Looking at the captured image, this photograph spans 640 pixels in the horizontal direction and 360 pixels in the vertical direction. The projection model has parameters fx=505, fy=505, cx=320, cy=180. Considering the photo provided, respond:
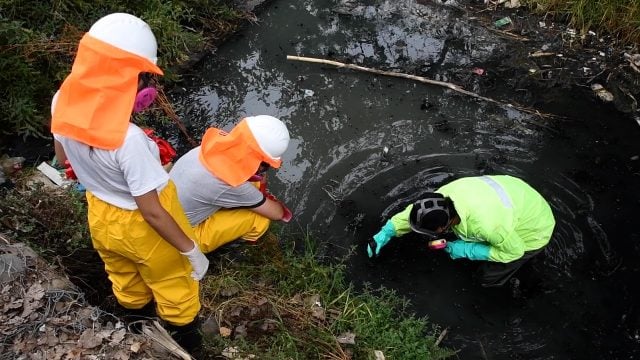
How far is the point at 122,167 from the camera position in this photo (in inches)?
80.6

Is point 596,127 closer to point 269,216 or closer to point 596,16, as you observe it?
point 596,16

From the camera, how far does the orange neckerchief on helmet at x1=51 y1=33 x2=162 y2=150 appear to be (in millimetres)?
1958

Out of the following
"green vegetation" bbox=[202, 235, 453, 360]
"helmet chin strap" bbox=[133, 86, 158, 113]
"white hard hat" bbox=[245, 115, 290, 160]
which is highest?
"helmet chin strap" bbox=[133, 86, 158, 113]

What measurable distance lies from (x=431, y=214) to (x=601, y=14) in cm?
389

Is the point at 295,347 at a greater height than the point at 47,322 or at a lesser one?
lesser

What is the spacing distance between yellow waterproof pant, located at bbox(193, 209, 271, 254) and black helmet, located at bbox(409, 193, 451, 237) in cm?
104

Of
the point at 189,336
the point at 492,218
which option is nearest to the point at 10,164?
the point at 189,336

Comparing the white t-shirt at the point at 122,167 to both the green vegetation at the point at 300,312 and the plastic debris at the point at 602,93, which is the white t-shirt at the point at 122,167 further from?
the plastic debris at the point at 602,93

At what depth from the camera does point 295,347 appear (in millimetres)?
3105

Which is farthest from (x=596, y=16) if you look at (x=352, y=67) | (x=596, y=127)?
(x=352, y=67)

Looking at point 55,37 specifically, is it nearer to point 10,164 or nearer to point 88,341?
point 10,164

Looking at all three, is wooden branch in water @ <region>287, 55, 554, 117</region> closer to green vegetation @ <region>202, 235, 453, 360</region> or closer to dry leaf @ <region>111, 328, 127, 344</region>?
green vegetation @ <region>202, 235, 453, 360</region>

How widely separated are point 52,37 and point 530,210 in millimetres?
4306

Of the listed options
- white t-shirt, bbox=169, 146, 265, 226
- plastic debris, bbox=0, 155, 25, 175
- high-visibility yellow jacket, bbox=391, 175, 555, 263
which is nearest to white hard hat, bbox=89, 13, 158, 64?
white t-shirt, bbox=169, 146, 265, 226
